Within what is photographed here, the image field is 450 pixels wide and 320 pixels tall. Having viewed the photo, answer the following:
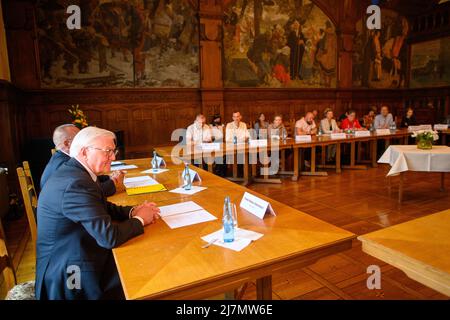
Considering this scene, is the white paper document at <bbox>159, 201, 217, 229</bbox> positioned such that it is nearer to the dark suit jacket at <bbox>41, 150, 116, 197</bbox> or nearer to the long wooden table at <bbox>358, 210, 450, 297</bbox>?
the dark suit jacket at <bbox>41, 150, 116, 197</bbox>

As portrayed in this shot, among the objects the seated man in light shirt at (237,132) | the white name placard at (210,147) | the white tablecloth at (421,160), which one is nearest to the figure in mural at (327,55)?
the seated man in light shirt at (237,132)

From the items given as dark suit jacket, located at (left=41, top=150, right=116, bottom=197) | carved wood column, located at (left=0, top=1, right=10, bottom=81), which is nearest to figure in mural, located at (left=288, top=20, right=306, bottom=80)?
carved wood column, located at (left=0, top=1, right=10, bottom=81)

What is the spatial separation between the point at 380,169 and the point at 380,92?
5.79m

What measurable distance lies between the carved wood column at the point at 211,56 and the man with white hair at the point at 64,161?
Result: 19.4ft

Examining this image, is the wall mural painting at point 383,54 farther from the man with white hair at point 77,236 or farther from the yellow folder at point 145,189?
the man with white hair at point 77,236

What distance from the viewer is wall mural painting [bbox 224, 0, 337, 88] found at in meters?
9.12

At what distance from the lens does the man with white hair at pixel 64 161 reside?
258cm

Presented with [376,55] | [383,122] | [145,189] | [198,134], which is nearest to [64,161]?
[145,189]

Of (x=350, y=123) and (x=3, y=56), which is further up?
(x=3, y=56)

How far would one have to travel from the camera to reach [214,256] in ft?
5.02

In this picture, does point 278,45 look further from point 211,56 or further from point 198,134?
point 198,134

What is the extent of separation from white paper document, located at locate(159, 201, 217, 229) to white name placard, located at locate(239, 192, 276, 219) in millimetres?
265

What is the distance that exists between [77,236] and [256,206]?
1080mm
